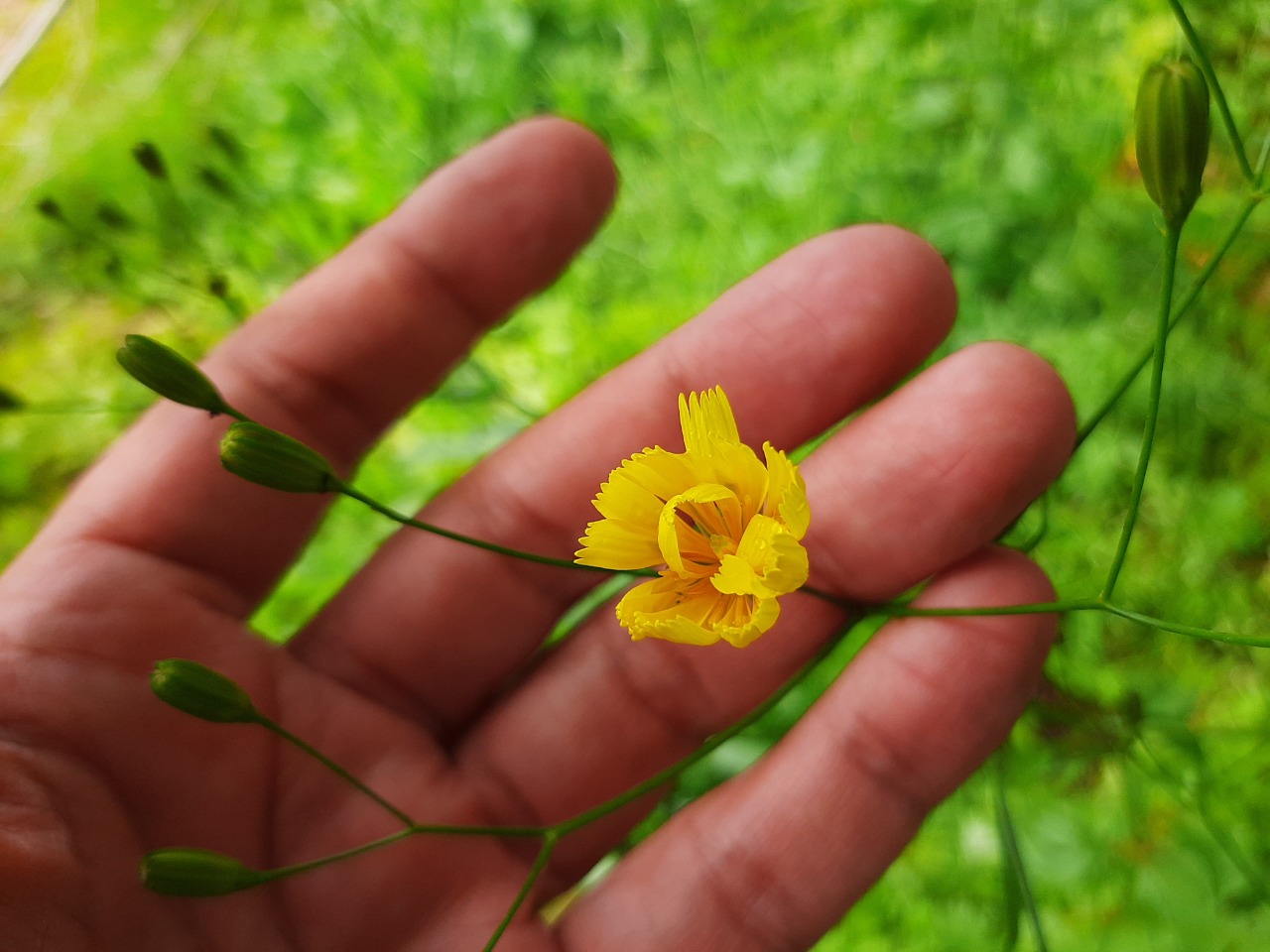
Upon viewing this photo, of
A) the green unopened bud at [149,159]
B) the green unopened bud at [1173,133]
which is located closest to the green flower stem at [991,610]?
the green unopened bud at [1173,133]

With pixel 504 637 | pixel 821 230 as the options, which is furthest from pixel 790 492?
pixel 821 230

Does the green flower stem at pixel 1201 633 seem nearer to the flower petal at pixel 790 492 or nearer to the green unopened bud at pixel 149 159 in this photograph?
the flower petal at pixel 790 492

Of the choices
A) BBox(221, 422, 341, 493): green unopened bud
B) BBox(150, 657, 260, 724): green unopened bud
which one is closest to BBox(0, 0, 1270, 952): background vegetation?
BBox(221, 422, 341, 493): green unopened bud

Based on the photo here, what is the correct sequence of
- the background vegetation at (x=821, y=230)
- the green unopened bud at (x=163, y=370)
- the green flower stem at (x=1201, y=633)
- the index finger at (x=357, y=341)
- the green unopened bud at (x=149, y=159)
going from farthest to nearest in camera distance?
the background vegetation at (x=821, y=230), the green unopened bud at (x=149, y=159), the index finger at (x=357, y=341), the green unopened bud at (x=163, y=370), the green flower stem at (x=1201, y=633)

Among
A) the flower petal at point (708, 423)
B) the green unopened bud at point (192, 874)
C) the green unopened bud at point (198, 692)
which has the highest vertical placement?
the green unopened bud at point (198, 692)

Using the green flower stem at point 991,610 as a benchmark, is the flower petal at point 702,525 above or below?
above

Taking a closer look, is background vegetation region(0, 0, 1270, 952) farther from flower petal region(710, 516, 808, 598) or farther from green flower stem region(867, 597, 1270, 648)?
flower petal region(710, 516, 808, 598)

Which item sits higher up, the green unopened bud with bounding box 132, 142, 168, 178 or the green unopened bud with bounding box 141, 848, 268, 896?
the green unopened bud with bounding box 132, 142, 168, 178
